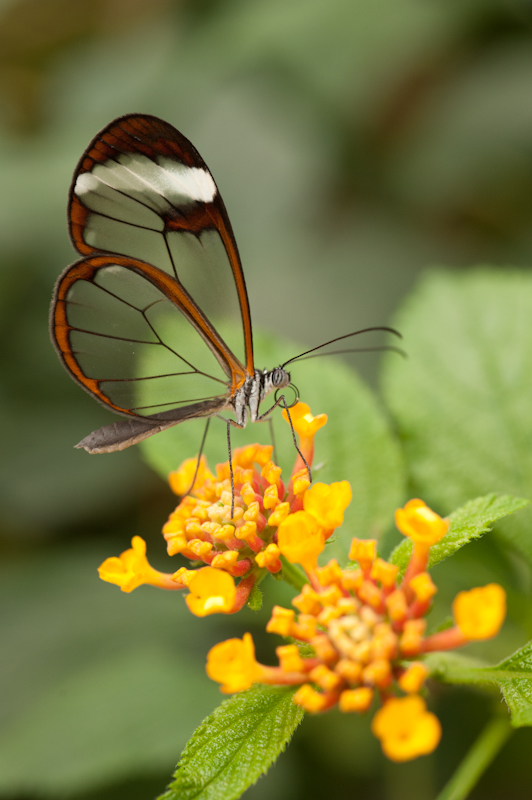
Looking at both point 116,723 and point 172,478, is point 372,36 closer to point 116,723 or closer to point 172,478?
point 172,478

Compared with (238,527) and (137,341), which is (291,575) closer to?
(238,527)

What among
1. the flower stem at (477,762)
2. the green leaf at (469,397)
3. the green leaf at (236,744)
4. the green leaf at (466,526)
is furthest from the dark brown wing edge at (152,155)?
the flower stem at (477,762)

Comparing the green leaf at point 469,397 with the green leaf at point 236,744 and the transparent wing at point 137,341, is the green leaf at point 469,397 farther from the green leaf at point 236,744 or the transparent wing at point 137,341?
the green leaf at point 236,744

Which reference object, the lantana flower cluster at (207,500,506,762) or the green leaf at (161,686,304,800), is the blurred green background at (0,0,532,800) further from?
the lantana flower cluster at (207,500,506,762)

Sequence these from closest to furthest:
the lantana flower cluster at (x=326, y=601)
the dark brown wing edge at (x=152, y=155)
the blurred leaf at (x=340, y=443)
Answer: the lantana flower cluster at (x=326, y=601) → the dark brown wing edge at (x=152, y=155) → the blurred leaf at (x=340, y=443)

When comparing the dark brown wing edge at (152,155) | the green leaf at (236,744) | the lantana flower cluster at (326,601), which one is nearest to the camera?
the lantana flower cluster at (326,601)
